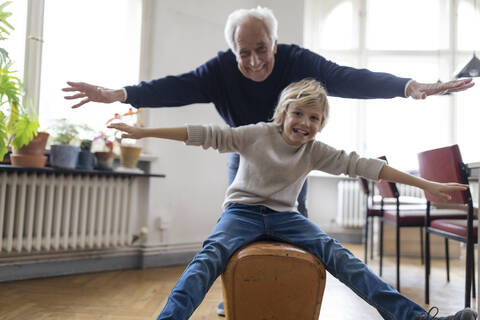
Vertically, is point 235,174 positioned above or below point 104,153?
below

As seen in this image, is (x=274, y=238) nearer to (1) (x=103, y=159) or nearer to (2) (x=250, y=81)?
(2) (x=250, y=81)

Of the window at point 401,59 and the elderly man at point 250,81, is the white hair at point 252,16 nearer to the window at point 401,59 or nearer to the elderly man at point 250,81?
the elderly man at point 250,81

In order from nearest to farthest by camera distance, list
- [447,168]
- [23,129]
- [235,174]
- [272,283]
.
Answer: [272,283] → [235,174] → [447,168] → [23,129]

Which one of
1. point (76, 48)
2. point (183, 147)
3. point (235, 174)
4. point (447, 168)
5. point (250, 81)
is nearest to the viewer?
point (250, 81)

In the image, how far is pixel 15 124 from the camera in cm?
216

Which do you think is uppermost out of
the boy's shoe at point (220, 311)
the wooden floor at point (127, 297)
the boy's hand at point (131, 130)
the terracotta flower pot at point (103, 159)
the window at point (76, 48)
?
the window at point (76, 48)

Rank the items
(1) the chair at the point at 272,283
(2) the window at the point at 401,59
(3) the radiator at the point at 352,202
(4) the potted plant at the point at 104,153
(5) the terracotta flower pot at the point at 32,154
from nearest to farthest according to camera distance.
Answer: (1) the chair at the point at 272,283
(5) the terracotta flower pot at the point at 32,154
(4) the potted plant at the point at 104,153
(3) the radiator at the point at 352,202
(2) the window at the point at 401,59

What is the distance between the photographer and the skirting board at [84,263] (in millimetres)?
2485

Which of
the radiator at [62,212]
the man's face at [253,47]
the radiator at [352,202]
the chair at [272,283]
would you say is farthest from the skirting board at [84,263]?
the radiator at [352,202]

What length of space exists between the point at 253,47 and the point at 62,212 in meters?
1.89

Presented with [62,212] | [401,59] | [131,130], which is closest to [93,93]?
[131,130]

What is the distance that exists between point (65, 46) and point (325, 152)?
229cm

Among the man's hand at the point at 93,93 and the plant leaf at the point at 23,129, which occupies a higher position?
the man's hand at the point at 93,93

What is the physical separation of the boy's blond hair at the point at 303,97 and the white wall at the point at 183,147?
168cm
